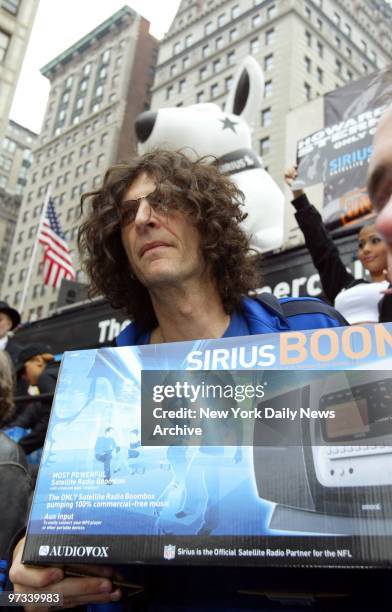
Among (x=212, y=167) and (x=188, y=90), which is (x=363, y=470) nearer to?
(x=212, y=167)

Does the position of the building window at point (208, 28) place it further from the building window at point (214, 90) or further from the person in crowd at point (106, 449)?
the person in crowd at point (106, 449)

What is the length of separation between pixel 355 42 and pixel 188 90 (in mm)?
13610

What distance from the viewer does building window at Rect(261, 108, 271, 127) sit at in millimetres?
33625

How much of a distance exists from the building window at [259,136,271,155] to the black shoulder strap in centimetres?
3291

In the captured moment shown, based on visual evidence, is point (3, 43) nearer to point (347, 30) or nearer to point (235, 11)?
point (235, 11)

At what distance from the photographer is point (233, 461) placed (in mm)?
1028

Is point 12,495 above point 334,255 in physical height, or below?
below

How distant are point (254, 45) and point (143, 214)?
42.1m

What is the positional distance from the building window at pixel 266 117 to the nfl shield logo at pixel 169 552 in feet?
114

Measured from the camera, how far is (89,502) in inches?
41.3

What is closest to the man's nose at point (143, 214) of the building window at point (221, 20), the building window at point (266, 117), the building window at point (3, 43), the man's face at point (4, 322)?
the man's face at point (4, 322)

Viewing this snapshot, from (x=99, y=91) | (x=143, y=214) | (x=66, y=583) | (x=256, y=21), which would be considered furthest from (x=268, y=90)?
(x=66, y=583)

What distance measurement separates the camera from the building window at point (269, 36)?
38094mm

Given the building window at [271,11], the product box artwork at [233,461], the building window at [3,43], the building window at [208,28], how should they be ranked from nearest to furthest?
the product box artwork at [233,461] → the building window at [3,43] → the building window at [271,11] → the building window at [208,28]
